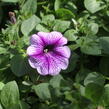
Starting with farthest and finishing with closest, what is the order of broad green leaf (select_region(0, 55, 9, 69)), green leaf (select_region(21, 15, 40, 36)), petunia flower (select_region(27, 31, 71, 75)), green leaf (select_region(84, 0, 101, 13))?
green leaf (select_region(84, 0, 101, 13))
green leaf (select_region(21, 15, 40, 36))
broad green leaf (select_region(0, 55, 9, 69))
petunia flower (select_region(27, 31, 71, 75))

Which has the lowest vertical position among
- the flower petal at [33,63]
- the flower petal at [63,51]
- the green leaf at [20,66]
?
the green leaf at [20,66]

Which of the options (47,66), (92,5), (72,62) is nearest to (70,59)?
(72,62)

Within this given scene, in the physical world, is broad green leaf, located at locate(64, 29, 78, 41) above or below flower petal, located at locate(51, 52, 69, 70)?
above

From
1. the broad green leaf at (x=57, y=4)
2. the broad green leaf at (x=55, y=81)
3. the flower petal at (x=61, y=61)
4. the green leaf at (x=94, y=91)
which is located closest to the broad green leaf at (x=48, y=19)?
the broad green leaf at (x=57, y=4)

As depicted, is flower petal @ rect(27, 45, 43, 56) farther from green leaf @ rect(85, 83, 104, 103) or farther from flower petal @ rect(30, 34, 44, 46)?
green leaf @ rect(85, 83, 104, 103)

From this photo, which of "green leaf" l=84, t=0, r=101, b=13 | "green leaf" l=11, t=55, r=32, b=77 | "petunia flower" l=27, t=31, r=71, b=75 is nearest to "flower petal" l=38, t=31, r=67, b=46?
"petunia flower" l=27, t=31, r=71, b=75

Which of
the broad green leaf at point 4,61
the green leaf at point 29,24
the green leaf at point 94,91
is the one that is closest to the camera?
the green leaf at point 94,91

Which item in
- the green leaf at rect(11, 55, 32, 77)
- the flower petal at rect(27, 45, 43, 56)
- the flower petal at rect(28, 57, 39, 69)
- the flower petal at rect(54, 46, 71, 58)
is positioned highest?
the flower petal at rect(27, 45, 43, 56)

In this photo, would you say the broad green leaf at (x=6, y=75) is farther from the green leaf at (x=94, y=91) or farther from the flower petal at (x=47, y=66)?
the green leaf at (x=94, y=91)

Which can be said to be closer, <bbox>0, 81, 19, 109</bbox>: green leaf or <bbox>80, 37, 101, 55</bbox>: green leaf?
<bbox>0, 81, 19, 109</bbox>: green leaf

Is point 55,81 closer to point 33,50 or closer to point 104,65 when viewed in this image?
point 33,50
